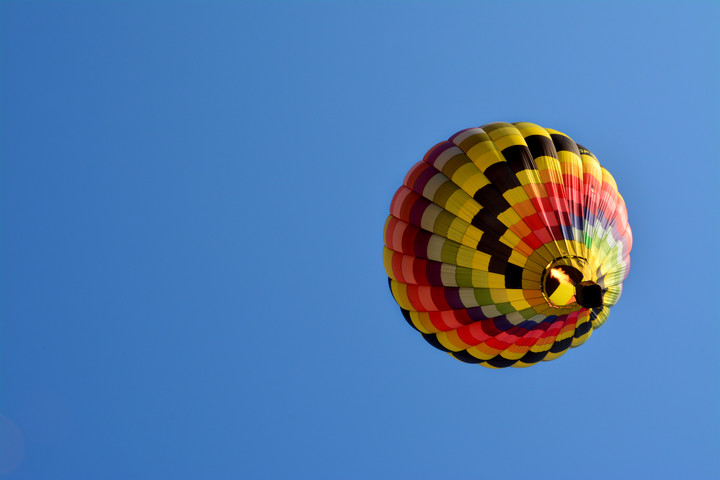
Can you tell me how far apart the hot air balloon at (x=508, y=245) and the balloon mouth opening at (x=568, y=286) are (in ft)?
0.06

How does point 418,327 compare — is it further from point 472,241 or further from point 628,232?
point 628,232

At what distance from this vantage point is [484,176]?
1562cm

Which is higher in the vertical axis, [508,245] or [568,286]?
[508,245]

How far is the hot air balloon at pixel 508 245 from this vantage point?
14594 millimetres

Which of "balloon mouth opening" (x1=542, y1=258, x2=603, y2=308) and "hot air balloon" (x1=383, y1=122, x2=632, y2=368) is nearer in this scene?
"balloon mouth opening" (x1=542, y1=258, x2=603, y2=308)

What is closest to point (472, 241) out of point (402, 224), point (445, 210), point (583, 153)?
point (445, 210)

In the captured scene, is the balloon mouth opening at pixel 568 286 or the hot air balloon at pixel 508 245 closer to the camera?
the balloon mouth opening at pixel 568 286

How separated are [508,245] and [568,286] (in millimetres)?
1420

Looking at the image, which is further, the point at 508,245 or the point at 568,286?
the point at 508,245

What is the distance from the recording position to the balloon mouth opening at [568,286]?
13891 millimetres

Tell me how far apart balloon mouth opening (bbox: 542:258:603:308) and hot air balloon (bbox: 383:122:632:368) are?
19 mm

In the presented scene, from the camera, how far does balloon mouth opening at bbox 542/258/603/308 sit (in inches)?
547

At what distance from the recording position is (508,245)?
14805 millimetres

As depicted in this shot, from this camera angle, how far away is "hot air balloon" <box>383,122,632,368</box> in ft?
47.9
